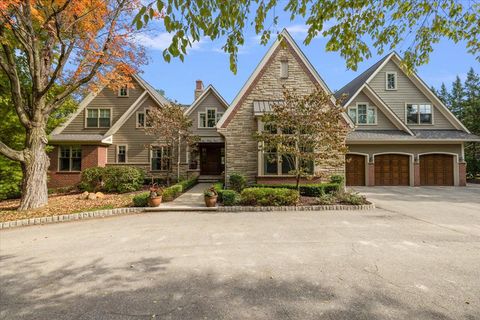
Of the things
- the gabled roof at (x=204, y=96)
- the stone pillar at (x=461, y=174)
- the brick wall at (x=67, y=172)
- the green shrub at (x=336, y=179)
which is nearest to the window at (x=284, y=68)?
the green shrub at (x=336, y=179)

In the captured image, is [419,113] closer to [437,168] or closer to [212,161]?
[437,168]

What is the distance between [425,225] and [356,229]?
2.26 meters

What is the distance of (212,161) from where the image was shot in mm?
22031

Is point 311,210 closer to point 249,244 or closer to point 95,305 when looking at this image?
point 249,244

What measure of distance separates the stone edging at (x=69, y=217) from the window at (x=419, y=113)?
2085 centimetres

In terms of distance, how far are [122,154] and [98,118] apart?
3700 millimetres

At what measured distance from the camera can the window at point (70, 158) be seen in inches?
705

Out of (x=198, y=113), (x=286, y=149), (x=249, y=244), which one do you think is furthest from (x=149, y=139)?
(x=249, y=244)

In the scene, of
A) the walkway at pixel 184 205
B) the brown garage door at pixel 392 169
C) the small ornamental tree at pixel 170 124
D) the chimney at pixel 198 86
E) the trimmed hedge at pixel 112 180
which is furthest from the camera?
the chimney at pixel 198 86

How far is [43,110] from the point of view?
10.7 m

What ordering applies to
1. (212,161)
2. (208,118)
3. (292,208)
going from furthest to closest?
(212,161) → (208,118) → (292,208)

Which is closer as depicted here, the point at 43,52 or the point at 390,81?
the point at 43,52

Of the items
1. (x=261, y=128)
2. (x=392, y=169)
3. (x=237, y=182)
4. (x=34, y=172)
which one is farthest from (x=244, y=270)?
(x=392, y=169)

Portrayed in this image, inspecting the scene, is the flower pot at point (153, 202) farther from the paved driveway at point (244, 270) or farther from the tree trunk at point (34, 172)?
the tree trunk at point (34, 172)
